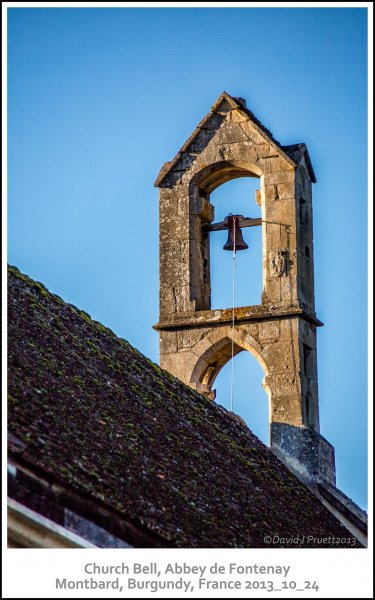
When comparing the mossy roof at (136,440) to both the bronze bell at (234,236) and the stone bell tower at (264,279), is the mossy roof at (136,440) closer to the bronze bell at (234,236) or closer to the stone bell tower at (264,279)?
the stone bell tower at (264,279)

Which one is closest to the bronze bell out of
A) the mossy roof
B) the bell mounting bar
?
the bell mounting bar

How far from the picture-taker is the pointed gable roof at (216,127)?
906 inches

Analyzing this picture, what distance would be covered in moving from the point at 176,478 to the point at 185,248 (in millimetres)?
5677

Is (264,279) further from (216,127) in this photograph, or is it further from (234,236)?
(216,127)

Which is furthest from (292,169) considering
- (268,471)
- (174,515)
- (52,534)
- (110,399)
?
(52,534)

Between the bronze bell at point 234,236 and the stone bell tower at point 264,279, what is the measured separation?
2.7 inches

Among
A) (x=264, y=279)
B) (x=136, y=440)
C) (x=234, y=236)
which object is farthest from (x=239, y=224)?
(x=136, y=440)

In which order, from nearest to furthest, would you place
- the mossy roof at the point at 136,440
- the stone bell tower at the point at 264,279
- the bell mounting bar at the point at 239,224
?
the mossy roof at the point at 136,440, the stone bell tower at the point at 264,279, the bell mounting bar at the point at 239,224

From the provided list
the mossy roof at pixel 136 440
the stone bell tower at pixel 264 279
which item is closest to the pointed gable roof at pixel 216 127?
the stone bell tower at pixel 264 279

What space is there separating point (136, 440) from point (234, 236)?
5.50m

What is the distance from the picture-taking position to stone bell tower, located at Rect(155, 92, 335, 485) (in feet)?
72.5

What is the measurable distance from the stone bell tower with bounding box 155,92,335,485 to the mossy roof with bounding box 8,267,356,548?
2.20 feet

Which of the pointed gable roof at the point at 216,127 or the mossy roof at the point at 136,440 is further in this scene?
the pointed gable roof at the point at 216,127

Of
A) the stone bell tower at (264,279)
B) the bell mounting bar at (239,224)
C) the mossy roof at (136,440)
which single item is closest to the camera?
the mossy roof at (136,440)
